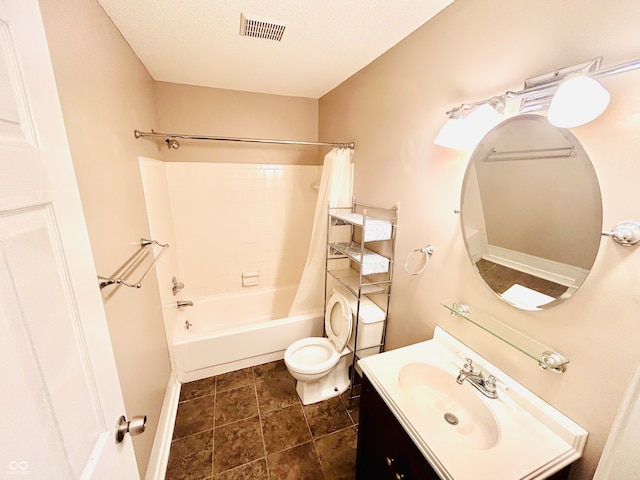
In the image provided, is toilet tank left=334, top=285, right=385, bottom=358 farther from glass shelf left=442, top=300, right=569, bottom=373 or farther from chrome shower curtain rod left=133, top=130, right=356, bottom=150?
chrome shower curtain rod left=133, top=130, right=356, bottom=150

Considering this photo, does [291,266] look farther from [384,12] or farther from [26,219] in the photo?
[26,219]

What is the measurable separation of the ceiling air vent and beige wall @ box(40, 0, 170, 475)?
633mm

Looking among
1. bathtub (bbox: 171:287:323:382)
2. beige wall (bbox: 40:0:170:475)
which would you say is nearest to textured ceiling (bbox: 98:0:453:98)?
beige wall (bbox: 40:0:170:475)

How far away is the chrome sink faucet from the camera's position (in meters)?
1.04

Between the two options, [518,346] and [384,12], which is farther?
[384,12]

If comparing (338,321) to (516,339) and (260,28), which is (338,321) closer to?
(516,339)

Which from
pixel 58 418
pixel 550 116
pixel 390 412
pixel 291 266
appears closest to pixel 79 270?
pixel 58 418

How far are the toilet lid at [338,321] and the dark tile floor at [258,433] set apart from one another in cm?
46

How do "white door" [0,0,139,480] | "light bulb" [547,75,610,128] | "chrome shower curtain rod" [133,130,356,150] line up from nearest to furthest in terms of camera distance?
"white door" [0,0,139,480], "light bulb" [547,75,610,128], "chrome shower curtain rod" [133,130,356,150]

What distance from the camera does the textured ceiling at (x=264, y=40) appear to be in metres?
1.20

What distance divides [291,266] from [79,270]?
2.46 metres

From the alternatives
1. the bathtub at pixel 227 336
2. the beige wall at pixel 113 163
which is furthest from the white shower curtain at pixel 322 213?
the beige wall at pixel 113 163

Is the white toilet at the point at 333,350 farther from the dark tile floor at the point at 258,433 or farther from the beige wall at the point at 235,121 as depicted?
the beige wall at the point at 235,121

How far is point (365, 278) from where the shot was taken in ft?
6.46
